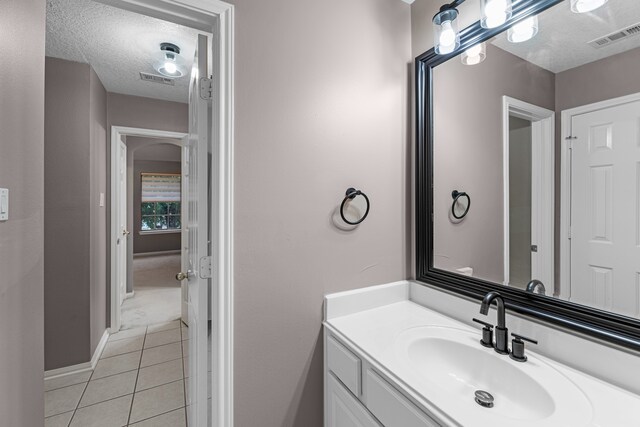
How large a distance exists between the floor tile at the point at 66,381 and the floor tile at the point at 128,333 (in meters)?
0.55

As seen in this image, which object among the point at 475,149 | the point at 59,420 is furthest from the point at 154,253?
the point at 475,149

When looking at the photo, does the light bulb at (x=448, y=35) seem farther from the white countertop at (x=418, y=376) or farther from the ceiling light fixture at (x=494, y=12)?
the white countertop at (x=418, y=376)

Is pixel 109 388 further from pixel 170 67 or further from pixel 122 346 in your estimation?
pixel 170 67

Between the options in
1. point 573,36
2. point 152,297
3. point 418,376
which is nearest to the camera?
point 418,376

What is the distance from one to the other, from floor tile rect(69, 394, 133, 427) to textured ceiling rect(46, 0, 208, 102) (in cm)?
255

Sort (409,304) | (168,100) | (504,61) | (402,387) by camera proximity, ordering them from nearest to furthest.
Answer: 1. (402,387)
2. (504,61)
3. (409,304)
4. (168,100)

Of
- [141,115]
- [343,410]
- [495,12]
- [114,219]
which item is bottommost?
[343,410]

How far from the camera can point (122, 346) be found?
269cm

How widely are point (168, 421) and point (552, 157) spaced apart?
244 cm

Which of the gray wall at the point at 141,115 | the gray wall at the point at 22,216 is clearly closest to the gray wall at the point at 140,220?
the gray wall at the point at 141,115

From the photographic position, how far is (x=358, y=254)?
1355 millimetres

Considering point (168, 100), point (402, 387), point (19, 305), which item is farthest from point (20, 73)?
point (168, 100)

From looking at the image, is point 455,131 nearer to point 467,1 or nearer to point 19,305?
point 467,1

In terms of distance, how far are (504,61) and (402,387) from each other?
1.27 meters
